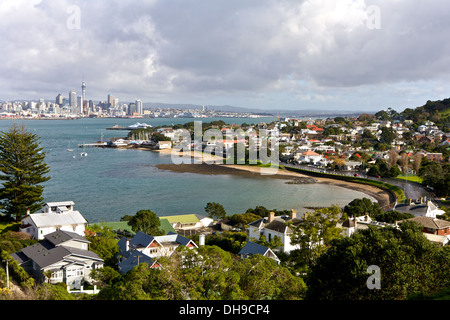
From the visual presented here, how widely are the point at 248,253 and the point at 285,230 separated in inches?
80.3

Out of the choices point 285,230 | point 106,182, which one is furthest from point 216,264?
point 106,182

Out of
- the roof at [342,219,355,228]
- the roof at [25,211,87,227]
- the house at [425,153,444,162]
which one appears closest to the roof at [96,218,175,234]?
the roof at [25,211,87,227]

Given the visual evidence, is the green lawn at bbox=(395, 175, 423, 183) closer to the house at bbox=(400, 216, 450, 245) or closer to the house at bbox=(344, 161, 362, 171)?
the house at bbox=(344, 161, 362, 171)

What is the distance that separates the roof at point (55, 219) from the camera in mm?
12773

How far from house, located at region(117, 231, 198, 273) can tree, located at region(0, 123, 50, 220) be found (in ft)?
17.3

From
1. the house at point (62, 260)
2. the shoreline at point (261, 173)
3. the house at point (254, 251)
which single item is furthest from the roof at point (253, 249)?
the shoreline at point (261, 173)

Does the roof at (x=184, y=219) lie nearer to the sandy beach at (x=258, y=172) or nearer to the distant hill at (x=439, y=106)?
the sandy beach at (x=258, y=172)

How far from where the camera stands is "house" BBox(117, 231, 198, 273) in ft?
33.4

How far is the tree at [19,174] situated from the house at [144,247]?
5269mm

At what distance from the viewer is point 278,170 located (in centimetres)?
3738

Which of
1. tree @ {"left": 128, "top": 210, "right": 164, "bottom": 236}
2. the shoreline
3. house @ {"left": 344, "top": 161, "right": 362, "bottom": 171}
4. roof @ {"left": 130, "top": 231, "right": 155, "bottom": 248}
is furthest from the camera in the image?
house @ {"left": 344, "top": 161, "right": 362, "bottom": 171}

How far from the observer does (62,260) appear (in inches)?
374

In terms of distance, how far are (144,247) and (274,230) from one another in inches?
179
